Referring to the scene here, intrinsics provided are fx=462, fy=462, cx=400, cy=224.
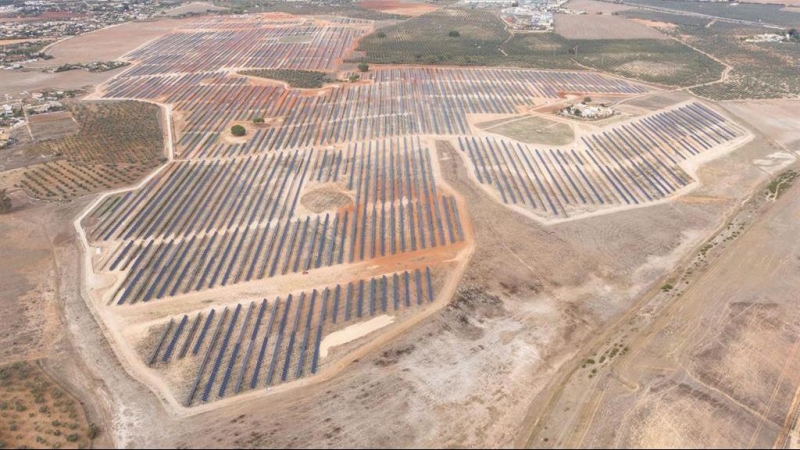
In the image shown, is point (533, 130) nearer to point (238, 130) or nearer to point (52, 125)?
point (238, 130)

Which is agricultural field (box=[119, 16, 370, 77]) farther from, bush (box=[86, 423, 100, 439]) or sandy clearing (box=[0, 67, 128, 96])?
bush (box=[86, 423, 100, 439])

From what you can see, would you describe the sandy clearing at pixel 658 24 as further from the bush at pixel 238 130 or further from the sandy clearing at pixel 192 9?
the sandy clearing at pixel 192 9

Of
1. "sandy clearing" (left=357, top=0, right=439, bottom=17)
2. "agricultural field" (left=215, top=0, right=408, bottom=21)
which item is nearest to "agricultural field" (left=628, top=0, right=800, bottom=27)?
"sandy clearing" (left=357, top=0, right=439, bottom=17)

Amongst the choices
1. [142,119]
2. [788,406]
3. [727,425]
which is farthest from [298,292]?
[142,119]

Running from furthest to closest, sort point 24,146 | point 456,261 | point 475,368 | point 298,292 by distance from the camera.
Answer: point 24,146, point 456,261, point 298,292, point 475,368

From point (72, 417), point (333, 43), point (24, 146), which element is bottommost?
point (72, 417)

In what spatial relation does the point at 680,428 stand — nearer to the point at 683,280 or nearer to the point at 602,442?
the point at 602,442
